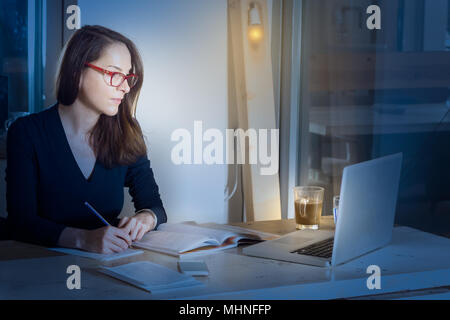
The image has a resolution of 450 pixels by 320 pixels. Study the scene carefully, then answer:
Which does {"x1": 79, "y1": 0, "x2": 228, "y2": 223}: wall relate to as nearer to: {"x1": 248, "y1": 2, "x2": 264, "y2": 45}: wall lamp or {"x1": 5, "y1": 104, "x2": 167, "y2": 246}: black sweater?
{"x1": 248, "y1": 2, "x2": 264, "y2": 45}: wall lamp

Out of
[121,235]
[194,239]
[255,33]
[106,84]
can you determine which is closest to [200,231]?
[194,239]

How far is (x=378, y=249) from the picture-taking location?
1604 millimetres

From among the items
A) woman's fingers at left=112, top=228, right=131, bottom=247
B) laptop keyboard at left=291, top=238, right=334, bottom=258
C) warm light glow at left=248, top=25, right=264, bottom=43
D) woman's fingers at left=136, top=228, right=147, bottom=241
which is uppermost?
warm light glow at left=248, top=25, right=264, bottom=43

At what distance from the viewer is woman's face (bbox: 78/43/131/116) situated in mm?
2262

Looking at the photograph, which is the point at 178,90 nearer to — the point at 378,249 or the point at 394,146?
the point at 394,146

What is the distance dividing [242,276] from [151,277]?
22cm

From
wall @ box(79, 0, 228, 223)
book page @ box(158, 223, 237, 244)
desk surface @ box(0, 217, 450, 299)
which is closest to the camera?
desk surface @ box(0, 217, 450, 299)

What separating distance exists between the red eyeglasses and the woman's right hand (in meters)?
0.94

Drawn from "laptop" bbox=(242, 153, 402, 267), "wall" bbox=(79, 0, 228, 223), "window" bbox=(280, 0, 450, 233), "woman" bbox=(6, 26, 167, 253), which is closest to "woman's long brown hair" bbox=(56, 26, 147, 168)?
"woman" bbox=(6, 26, 167, 253)

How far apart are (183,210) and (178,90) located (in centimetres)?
70

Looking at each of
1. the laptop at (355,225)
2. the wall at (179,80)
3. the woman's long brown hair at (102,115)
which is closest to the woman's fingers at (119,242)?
the laptop at (355,225)

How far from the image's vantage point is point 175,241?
1601mm

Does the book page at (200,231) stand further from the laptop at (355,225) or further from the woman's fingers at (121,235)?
the woman's fingers at (121,235)
